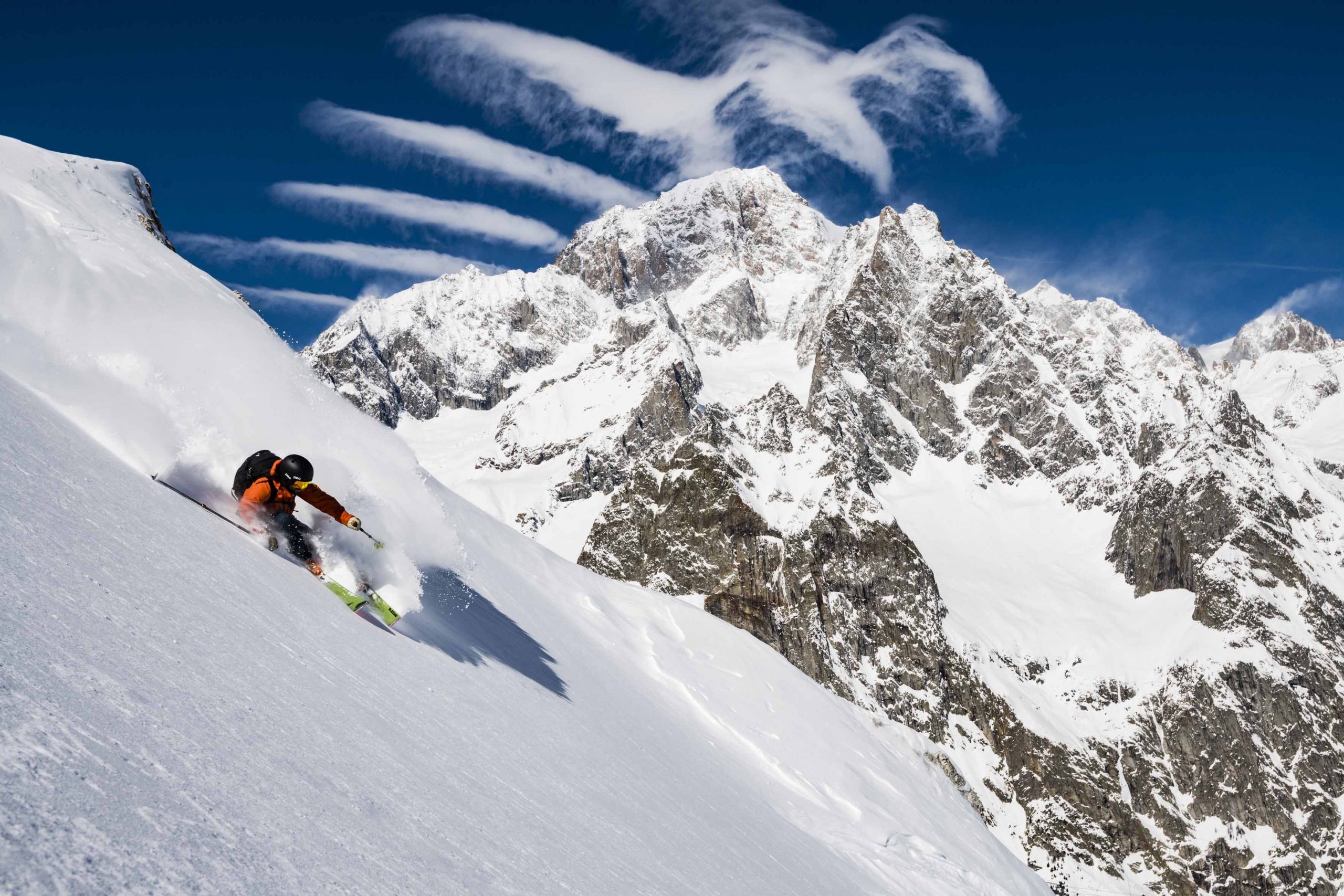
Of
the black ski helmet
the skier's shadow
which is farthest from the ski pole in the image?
the skier's shadow

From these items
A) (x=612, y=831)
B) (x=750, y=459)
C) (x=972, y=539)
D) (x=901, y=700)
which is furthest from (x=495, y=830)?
(x=972, y=539)

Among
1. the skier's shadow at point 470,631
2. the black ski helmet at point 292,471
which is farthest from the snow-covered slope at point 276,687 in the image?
the black ski helmet at point 292,471

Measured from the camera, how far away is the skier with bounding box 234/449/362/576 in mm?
9422

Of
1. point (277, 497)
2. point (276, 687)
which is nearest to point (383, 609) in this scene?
point (277, 497)

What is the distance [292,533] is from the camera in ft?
31.6

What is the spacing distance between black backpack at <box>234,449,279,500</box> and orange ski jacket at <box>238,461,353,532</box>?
0.13ft

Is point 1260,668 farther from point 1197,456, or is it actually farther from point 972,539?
point 972,539

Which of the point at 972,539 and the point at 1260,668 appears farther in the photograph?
the point at 972,539

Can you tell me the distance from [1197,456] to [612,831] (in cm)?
20783

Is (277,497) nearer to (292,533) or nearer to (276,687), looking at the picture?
(292,533)

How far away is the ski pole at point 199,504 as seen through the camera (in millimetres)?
8930

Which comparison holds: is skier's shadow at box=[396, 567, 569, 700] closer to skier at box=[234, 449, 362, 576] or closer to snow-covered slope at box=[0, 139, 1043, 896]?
snow-covered slope at box=[0, 139, 1043, 896]

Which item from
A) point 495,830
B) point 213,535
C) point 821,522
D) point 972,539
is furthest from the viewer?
point 972,539

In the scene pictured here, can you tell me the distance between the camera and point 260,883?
10.7 ft
